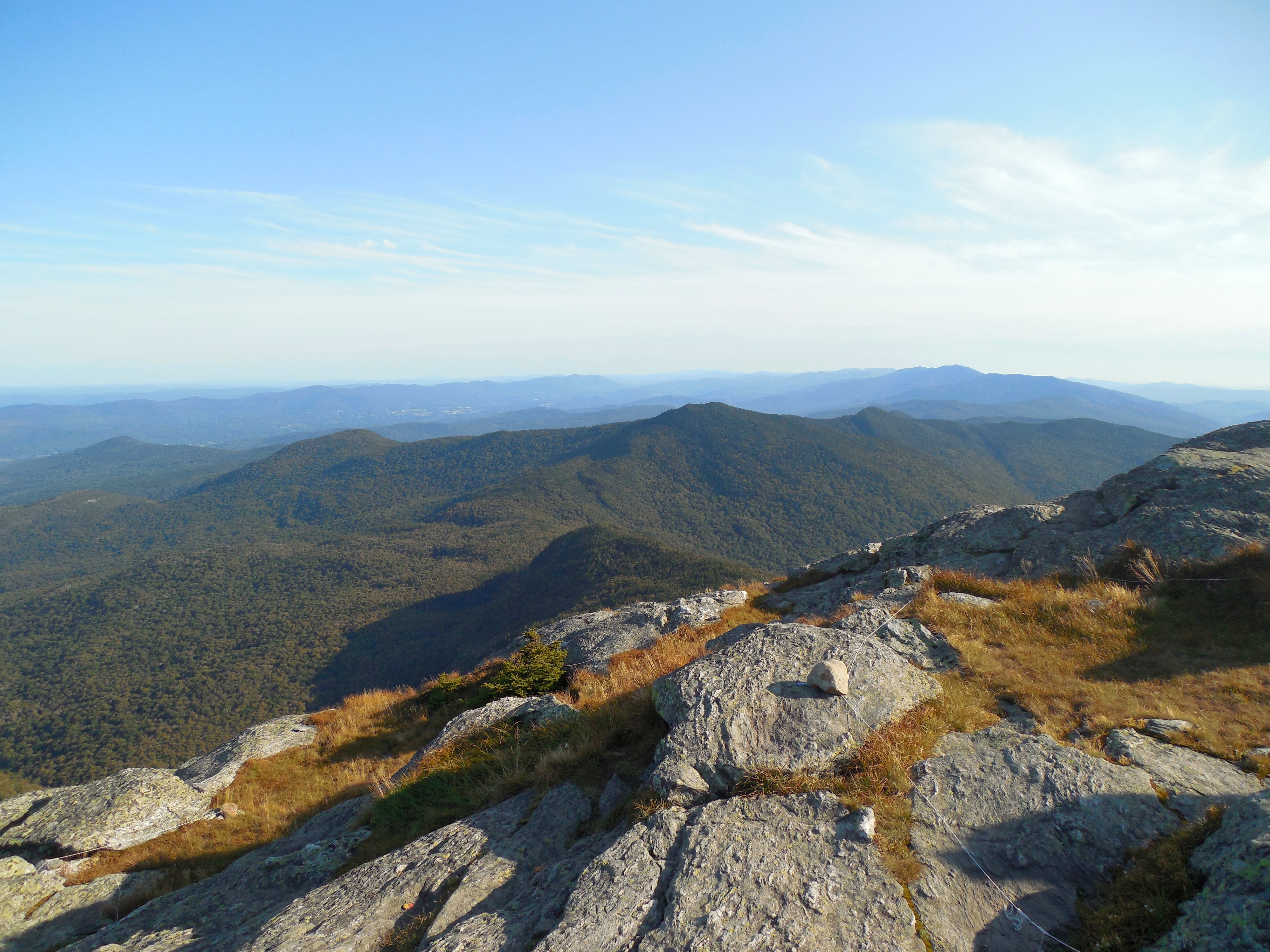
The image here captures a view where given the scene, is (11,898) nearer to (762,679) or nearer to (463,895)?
(463,895)

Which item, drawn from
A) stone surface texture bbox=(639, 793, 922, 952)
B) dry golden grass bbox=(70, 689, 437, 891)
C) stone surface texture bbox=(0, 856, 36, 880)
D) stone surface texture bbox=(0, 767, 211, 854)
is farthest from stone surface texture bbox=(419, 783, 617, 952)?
stone surface texture bbox=(0, 767, 211, 854)

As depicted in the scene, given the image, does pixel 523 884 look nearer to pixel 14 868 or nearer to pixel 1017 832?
pixel 1017 832

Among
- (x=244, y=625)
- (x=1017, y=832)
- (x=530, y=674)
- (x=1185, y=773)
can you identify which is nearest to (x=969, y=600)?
(x=1185, y=773)

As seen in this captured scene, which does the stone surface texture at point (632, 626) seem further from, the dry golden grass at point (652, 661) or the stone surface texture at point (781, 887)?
the stone surface texture at point (781, 887)

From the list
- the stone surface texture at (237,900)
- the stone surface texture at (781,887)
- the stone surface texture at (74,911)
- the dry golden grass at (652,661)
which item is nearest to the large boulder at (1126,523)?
the dry golden grass at (652,661)

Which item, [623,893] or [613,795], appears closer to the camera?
[623,893]

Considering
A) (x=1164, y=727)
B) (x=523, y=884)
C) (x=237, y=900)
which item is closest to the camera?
(x=523, y=884)
